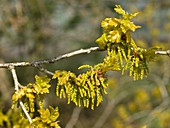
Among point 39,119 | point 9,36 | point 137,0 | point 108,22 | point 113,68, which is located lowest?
point 39,119

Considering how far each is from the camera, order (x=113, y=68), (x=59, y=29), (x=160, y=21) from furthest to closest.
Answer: (x=160, y=21), (x=59, y=29), (x=113, y=68)

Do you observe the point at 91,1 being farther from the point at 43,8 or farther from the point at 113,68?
the point at 113,68

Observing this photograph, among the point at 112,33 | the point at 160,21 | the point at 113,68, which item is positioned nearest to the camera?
the point at 112,33

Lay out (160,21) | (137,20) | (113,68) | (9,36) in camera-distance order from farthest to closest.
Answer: (160,21) → (137,20) → (9,36) → (113,68)

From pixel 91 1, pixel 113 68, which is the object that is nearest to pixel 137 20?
pixel 91 1

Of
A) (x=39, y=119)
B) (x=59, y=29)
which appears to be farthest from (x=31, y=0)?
(x=39, y=119)

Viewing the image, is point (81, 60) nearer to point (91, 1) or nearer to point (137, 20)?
point (137, 20)

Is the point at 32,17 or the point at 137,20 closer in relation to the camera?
the point at 32,17

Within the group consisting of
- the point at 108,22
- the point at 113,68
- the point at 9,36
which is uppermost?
the point at 9,36

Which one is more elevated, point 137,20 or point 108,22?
point 137,20
